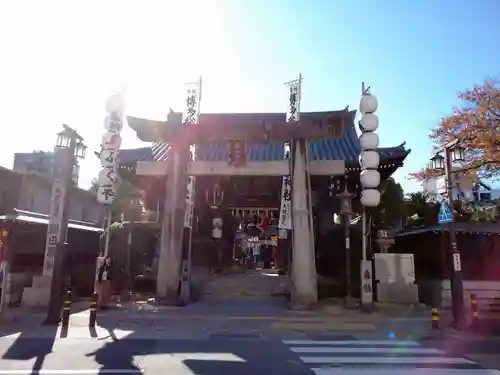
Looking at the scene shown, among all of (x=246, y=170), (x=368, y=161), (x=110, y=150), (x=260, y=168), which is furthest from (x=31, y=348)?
(x=368, y=161)

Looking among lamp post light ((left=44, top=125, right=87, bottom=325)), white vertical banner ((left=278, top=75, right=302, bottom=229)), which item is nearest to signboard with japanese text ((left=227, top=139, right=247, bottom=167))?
white vertical banner ((left=278, top=75, right=302, bottom=229))

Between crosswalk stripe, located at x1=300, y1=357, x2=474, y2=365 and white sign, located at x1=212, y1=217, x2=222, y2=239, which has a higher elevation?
white sign, located at x1=212, y1=217, x2=222, y2=239

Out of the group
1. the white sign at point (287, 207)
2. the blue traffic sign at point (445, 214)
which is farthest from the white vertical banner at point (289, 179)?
the blue traffic sign at point (445, 214)

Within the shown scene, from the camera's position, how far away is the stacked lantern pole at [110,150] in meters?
16.9

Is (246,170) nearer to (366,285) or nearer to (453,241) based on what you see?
(366,285)

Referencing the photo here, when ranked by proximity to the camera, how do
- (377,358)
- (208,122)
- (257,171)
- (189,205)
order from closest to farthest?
(377,358) → (257,171) → (208,122) → (189,205)

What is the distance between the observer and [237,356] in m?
8.77

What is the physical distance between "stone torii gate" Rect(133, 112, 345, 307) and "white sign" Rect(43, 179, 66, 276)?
14.3 ft

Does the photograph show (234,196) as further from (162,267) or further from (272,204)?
(162,267)

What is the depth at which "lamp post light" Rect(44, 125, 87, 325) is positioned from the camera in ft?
41.1

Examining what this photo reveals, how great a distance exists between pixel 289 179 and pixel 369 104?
4716mm

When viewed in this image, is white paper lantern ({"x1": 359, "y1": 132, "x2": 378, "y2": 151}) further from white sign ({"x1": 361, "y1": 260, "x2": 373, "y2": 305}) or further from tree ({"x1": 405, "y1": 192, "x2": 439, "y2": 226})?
tree ({"x1": 405, "y1": 192, "x2": 439, "y2": 226})

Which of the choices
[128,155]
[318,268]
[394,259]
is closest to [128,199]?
[128,155]

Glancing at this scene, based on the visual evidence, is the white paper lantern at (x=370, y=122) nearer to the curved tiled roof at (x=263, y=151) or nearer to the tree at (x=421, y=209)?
the curved tiled roof at (x=263, y=151)
